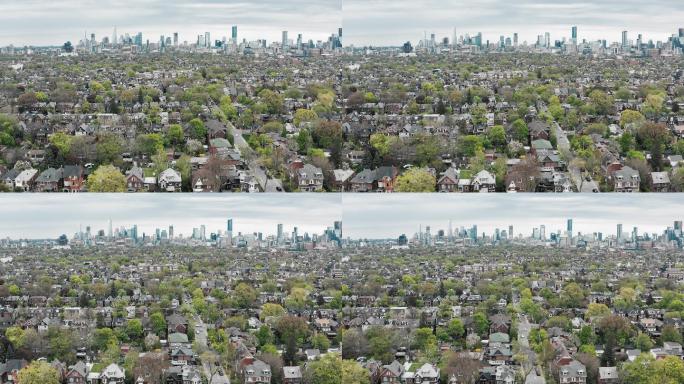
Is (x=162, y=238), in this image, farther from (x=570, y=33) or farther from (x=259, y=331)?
(x=570, y=33)

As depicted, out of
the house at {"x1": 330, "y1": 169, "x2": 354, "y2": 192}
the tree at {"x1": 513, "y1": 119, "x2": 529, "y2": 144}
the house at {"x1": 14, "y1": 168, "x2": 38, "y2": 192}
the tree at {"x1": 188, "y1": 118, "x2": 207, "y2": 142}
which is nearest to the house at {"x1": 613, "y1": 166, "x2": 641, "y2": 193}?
the tree at {"x1": 513, "y1": 119, "x2": 529, "y2": 144}

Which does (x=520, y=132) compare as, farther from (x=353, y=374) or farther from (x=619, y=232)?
(x=353, y=374)

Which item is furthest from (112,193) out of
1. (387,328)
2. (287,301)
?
(387,328)

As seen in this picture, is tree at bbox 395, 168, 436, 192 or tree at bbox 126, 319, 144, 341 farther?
tree at bbox 126, 319, 144, 341

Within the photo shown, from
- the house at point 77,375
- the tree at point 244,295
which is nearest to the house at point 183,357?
the tree at point 244,295

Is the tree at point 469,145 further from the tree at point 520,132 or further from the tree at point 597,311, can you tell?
the tree at point 597,311

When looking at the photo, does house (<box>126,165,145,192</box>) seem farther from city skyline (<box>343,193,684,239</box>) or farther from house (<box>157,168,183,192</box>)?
city skyline (<box>343,193,684,239</box>)

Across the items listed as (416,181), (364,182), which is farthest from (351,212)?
(416,181)
